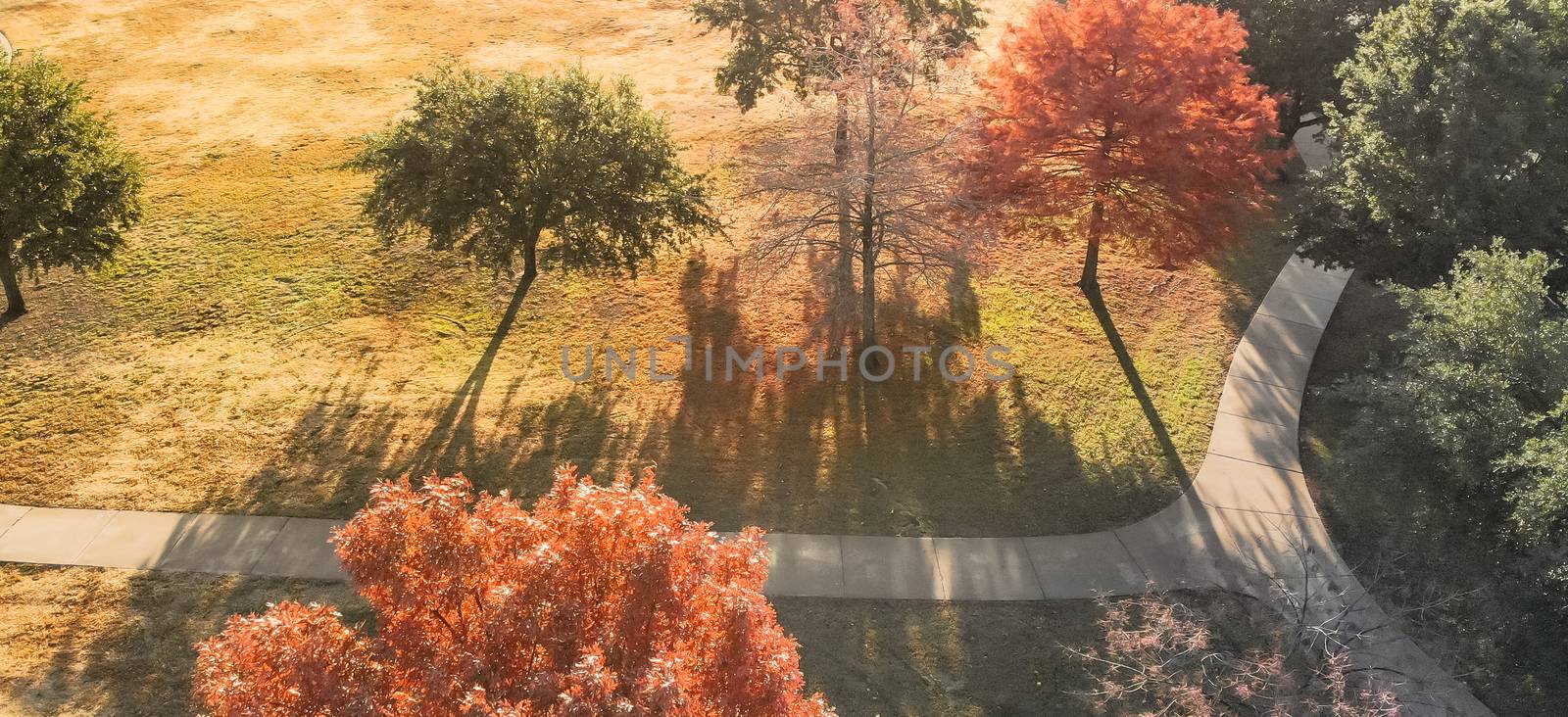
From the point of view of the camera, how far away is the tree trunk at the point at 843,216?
2058 cm

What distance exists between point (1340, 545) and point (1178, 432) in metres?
3.78

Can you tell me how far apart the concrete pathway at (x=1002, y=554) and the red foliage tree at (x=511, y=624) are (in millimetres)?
6859

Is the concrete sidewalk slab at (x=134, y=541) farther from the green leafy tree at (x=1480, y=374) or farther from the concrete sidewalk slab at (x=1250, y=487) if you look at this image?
the green leafy tree at (x=1480, y=374)

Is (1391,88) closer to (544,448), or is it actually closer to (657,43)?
(544,448)

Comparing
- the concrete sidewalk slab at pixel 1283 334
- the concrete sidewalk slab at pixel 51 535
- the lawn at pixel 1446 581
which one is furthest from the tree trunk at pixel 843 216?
the concrete sidewalk slab at pixel 51 535

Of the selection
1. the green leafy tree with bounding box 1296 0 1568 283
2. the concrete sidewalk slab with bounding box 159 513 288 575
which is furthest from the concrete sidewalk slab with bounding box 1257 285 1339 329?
the concrete sidewalk slab with bounding box 159 513 288 575

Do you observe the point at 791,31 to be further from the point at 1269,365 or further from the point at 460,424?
the point at 1269,365

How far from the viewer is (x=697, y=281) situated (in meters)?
25.7

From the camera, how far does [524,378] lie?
73.6ft

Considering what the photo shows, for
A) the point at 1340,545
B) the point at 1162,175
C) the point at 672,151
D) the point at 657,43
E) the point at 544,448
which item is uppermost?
the point at 657,43

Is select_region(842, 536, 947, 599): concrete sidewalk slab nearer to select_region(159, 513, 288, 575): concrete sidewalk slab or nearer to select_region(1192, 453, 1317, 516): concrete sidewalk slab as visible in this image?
select_region(1192, 453, 1317, 516): concrete sidewalk slab

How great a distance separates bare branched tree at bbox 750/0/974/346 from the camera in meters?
20.1

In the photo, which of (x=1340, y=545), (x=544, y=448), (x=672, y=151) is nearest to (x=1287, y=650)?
(x=1340, y=545)

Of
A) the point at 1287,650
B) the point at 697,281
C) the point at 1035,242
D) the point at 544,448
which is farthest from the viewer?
the point at 1035,242
